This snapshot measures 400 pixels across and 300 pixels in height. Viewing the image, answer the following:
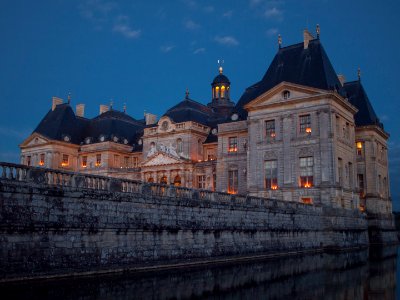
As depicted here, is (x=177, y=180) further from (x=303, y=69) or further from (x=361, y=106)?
(x=361, y=106)

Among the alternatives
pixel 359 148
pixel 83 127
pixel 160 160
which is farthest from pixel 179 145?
pixel 359 148

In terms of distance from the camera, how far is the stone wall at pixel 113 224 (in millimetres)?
16344

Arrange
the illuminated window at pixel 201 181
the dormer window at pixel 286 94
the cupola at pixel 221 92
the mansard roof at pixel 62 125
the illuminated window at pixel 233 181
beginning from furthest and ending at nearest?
the cupola at pixel 221 92 < the mansard roof at pixel 62 125 < the illuminated window at pixel 201 181 < the illuminated window at pixel 233 181 < the dormer window at pixel 286 94

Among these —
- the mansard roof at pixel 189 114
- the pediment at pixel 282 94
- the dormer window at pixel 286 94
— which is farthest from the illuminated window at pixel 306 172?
the mansard roof at pixel 189 114

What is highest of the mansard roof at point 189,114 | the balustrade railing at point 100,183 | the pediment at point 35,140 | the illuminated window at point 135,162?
the mansard roof at point 189,114

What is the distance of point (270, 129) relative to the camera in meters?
45.5

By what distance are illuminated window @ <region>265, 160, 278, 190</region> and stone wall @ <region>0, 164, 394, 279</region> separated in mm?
12899

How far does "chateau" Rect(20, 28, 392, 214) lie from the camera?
139ft

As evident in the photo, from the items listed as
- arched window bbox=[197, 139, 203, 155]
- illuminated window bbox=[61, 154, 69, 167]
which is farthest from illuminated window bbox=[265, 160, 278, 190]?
illuminated window bbox=[61, 154, 69, 167]

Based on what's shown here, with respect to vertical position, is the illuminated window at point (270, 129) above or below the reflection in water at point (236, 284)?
above

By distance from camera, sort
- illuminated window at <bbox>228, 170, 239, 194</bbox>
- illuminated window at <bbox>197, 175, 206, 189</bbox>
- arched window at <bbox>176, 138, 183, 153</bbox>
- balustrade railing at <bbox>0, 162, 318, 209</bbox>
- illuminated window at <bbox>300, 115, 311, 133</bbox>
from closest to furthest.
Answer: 1. balustrade railing at <bbox>0, 162, 318, 209</bbox>
2. illuminated window at <bbox>300, 115, 311, 133</bbox>
3. illuminated window at <bbox>228, 170, 239, 194</bbox>
4. illuminated window at <bbox>197, 175, 206, 189</bbox>
5. arched window at <bbox>176, 138, 183, 153</bbox>

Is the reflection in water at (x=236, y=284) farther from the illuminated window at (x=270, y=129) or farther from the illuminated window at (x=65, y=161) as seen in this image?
the illuminated window at (x=65, y=161)

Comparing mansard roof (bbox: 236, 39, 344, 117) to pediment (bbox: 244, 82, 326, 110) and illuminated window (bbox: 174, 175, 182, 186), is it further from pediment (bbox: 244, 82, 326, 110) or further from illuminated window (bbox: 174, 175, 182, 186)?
illuminated window (bbox: 174, 175, 182, 186)

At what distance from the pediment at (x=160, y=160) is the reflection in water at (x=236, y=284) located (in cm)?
2881
